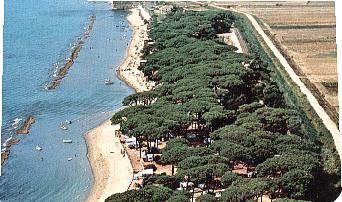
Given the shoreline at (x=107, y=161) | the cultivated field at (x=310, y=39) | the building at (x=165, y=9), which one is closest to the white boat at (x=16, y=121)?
the shoreline at (x=107, y=161)

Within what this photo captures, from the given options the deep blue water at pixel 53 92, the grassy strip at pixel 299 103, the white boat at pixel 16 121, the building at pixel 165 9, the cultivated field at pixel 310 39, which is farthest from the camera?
the building at pixel 165 9

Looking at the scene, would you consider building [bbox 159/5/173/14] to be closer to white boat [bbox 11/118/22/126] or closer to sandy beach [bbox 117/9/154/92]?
sandy beach [bbox 117/9/154/92]

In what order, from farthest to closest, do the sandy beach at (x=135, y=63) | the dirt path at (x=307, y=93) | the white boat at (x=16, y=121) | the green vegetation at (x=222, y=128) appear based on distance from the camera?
1. the sandy beach at (x=135, y=63)
2. the white boat at (x=16, y=121)
3. the dirt path at (x=307, y=93)
4. the green vegetation at (x=222, y=128)

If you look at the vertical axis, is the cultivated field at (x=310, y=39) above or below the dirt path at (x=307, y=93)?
above

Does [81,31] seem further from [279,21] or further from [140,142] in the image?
[140,142]

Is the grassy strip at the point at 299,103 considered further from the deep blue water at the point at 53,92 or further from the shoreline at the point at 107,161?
the deep blue water at the point at 53,92

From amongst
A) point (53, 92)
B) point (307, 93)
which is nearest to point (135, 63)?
point (53, 92)

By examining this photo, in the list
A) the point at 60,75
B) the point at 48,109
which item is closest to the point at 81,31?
the point at 60,75

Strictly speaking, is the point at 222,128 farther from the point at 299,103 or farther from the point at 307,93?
the point at 307,93
